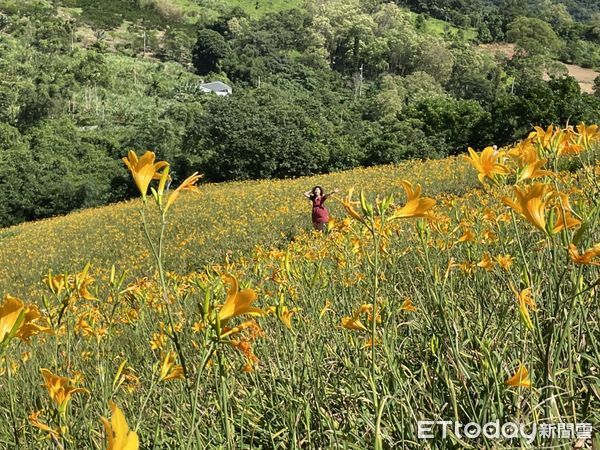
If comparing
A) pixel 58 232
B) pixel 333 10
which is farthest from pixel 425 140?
pixel 333 10

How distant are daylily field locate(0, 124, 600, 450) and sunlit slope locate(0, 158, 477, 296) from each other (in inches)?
185

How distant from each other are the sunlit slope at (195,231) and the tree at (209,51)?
4953 cm

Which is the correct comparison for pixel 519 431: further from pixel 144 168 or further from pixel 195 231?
pixel 195 231

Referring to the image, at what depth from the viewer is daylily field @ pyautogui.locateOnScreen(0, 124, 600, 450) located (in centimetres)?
81

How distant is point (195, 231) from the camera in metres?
9.82

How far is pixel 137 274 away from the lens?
307 inches

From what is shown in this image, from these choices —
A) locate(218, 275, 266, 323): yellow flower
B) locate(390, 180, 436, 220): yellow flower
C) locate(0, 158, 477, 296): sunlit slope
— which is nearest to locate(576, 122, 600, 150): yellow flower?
locate(390, 180, 436, 220): yellow flower

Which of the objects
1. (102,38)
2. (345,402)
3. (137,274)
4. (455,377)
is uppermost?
(455,377)

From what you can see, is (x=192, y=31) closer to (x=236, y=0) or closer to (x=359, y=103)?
(x=236, y=0)

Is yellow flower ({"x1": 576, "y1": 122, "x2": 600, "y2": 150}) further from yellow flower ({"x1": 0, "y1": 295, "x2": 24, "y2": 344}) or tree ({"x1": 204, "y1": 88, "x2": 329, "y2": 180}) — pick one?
tree ({"x1": 204, "y1": 88, "x2": 329, "y2": 180})

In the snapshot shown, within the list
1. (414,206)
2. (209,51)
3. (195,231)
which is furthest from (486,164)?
(209,51)

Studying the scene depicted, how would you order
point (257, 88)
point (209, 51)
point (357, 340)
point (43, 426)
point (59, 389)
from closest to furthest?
point (43, 426), point (59, 389), point (357, 340), point (257, 88), point (209, 51)

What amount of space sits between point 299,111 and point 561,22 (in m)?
74.9

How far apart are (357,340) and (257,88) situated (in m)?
30.0
